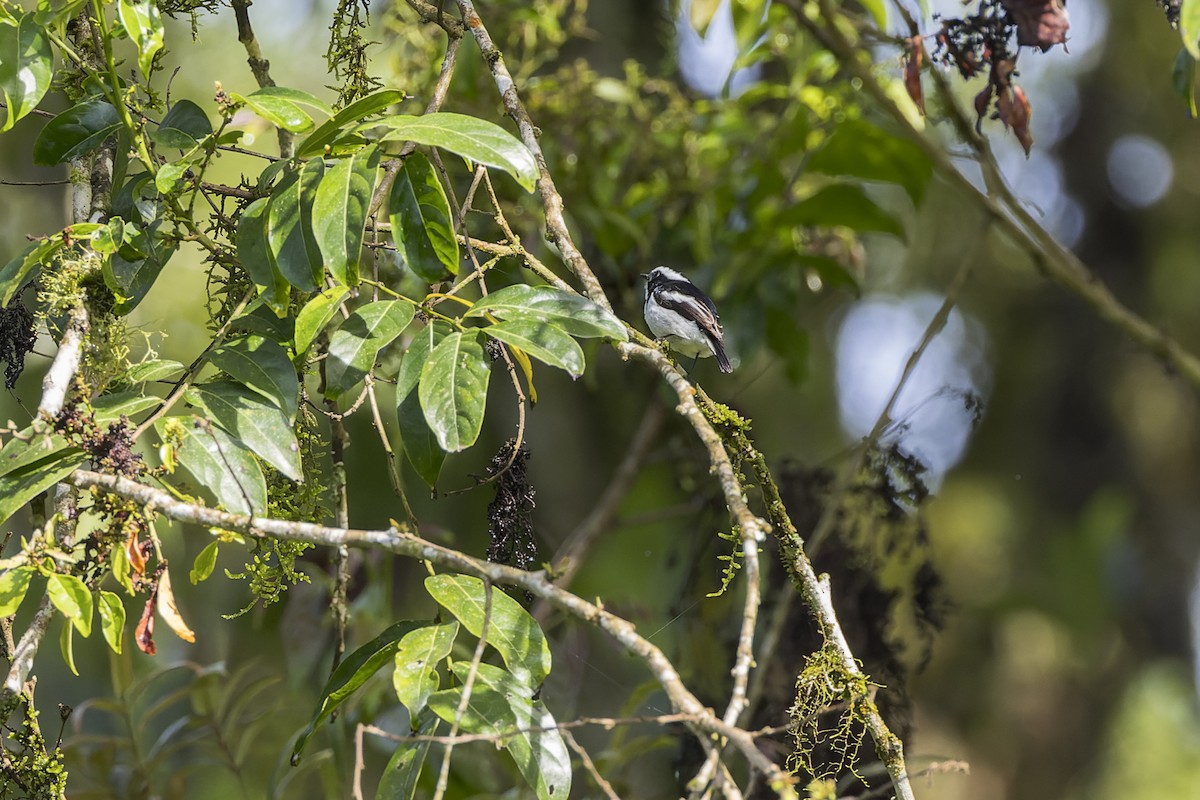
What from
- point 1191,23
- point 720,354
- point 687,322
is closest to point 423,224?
point 1191,23

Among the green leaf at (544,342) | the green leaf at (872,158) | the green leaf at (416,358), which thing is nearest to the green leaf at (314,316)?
the green leaf at (416,358)

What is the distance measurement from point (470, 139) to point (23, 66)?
686mm

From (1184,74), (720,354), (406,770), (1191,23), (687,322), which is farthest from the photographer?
(720,354)

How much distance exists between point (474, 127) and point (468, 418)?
1.44 feet

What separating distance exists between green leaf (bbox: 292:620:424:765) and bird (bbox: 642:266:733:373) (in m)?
1.49

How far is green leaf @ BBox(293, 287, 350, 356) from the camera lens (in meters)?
1.54

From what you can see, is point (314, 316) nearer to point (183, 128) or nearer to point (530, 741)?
point (183, 128)

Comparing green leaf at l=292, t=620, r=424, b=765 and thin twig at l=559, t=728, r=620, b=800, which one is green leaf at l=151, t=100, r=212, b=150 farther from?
thin twig at l=559, t=728, r=620, b=800

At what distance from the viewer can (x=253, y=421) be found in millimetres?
1545

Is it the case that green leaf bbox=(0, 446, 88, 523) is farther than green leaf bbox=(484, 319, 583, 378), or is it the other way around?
green leaf bbox=(484, 319, 583, 378)

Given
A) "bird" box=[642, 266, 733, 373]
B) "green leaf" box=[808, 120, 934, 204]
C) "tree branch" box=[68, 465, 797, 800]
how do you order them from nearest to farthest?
"tree branch" box=[68, 465, 797, 800] < "bird" box=[642, 266, 733, 373] < "green leaf" box=[808, 120, 934, 204]

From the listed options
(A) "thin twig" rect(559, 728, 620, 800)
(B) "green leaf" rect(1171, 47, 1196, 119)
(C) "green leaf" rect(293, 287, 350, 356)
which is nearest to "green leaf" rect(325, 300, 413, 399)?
(C) "green leaf" rect(293, 287, 350, 356)

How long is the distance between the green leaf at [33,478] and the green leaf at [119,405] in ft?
0.26

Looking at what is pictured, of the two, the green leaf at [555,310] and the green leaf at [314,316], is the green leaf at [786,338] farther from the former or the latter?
the green leaf at [314,316]
